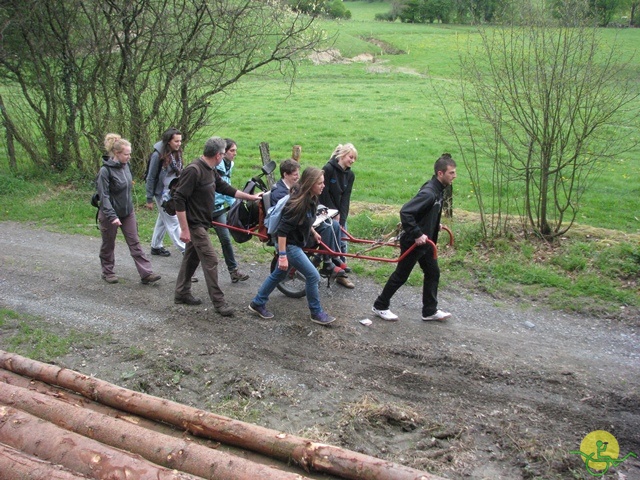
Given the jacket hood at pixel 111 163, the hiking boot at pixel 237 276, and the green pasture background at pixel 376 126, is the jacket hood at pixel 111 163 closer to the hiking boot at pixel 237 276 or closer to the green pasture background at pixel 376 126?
the hiking boot at pixel 237 276

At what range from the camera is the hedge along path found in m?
3.87

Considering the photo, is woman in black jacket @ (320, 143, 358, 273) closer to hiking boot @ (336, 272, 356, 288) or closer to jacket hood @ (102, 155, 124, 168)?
hiking boot @ (336, 272, 356, 288)

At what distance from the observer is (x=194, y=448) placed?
4043 mm

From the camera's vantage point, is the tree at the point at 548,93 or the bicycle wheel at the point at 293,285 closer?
the bicycle wheel at the point at 293,285

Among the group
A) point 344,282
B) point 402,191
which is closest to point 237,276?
point 344,282

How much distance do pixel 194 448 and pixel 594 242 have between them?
710 centimetres

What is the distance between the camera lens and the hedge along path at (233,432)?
Answer: 12.7 feet

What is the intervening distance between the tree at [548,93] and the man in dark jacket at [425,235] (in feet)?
8.99

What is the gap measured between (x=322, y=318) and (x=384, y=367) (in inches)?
43.0

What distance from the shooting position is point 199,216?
6.91 metres

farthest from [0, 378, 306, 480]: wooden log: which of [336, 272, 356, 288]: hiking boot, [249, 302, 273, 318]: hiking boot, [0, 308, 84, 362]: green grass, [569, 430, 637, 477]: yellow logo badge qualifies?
[336, 272, 356, 288]: hiking boot

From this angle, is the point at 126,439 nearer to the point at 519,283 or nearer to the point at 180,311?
the point at 180,311

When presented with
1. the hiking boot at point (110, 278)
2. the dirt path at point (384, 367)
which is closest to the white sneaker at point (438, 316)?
the dirt path at point (384, 367)

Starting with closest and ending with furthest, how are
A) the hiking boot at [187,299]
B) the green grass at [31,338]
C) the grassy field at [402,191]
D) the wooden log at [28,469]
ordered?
the wooden log at [28,469], the green grass at [31,338], the hiking boot at [187,299], the grassy field at [402,191]
